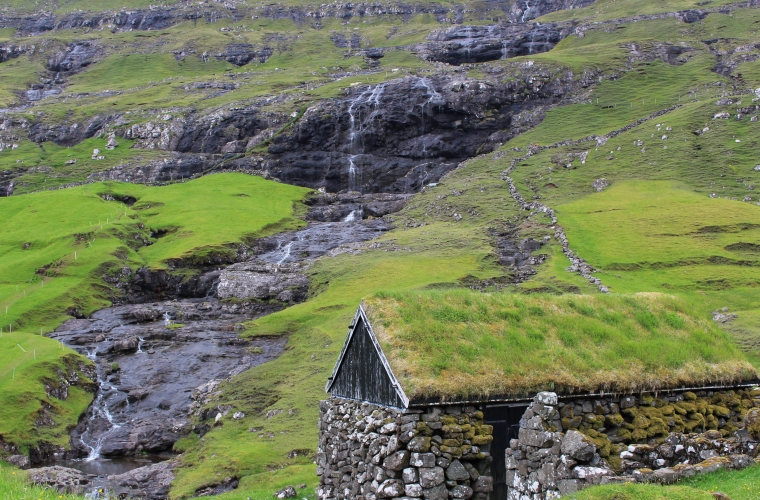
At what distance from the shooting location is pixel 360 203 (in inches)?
4798

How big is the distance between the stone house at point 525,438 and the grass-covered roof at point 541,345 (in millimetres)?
264

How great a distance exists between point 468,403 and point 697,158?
338 feet

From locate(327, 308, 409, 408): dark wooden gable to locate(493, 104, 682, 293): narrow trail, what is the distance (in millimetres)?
40987

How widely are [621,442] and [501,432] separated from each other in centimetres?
352

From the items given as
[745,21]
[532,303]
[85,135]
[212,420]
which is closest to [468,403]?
[532,303]

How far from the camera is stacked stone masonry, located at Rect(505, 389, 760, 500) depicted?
53.7ft

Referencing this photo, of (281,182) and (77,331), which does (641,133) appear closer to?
(281,182)

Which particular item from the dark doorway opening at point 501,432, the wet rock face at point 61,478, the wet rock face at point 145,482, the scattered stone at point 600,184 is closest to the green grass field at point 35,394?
the wet rock face at point 61,478

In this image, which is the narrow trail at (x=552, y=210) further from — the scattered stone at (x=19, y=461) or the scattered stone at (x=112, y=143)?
the scattered stone at (x=112, y=143)

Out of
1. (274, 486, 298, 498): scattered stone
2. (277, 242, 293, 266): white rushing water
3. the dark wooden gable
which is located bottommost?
(277, 242, 293, 266): white rushing water

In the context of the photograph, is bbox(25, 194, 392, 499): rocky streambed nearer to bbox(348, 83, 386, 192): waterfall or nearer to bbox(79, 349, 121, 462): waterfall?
bbox(79, 349, 121, 462): waterfall

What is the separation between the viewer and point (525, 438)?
17.3 m

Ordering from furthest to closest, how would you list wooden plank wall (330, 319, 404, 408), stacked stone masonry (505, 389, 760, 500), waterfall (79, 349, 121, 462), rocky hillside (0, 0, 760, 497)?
rocky hillside (0, 0, 760, 497) < waterfall (79, 349, 121, 462) < wooden plank wall (330, 319, 404, 408) < stacked stone masonry (505, 389, 760, 500)

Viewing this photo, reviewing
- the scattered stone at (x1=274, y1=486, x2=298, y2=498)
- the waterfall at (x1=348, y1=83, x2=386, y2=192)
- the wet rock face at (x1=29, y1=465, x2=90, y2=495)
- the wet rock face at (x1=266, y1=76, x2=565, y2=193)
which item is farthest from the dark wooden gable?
the waterfall at (x1=348, y1=83, x2=386, y2=192)
